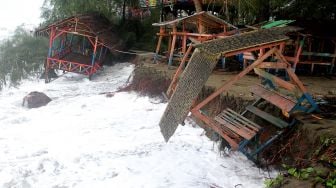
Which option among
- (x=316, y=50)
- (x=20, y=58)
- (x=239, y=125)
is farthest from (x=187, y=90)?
(x=20, y=58)

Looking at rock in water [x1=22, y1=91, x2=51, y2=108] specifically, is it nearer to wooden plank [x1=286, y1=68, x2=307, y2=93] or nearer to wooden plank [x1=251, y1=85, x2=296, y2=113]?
wooden plank [x1=251, y1=85, x2=296, y2=113]

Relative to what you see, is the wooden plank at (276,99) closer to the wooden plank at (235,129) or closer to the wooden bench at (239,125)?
the wooden bench at (239,125)

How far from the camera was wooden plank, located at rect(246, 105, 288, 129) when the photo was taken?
6.99 metres

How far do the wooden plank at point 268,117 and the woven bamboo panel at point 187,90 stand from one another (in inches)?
69.5

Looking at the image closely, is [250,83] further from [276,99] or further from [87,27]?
[87,27]

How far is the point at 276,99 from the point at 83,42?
1751cm

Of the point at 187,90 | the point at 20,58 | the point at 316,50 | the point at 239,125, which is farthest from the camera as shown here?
the point at 20,58

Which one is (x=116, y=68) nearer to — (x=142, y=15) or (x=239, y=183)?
(x=142, y=15)

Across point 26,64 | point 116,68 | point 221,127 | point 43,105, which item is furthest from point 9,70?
point 221,127

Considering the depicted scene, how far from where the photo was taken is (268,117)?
723 cm

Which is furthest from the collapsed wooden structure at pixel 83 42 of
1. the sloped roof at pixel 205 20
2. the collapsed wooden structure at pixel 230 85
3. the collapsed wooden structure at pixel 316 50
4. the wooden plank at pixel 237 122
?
the collapsed wooden structure at pixel 230 85

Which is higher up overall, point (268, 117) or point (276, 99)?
point (276, 99)

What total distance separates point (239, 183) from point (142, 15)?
68.2 feet

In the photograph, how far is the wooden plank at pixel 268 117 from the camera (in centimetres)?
699
